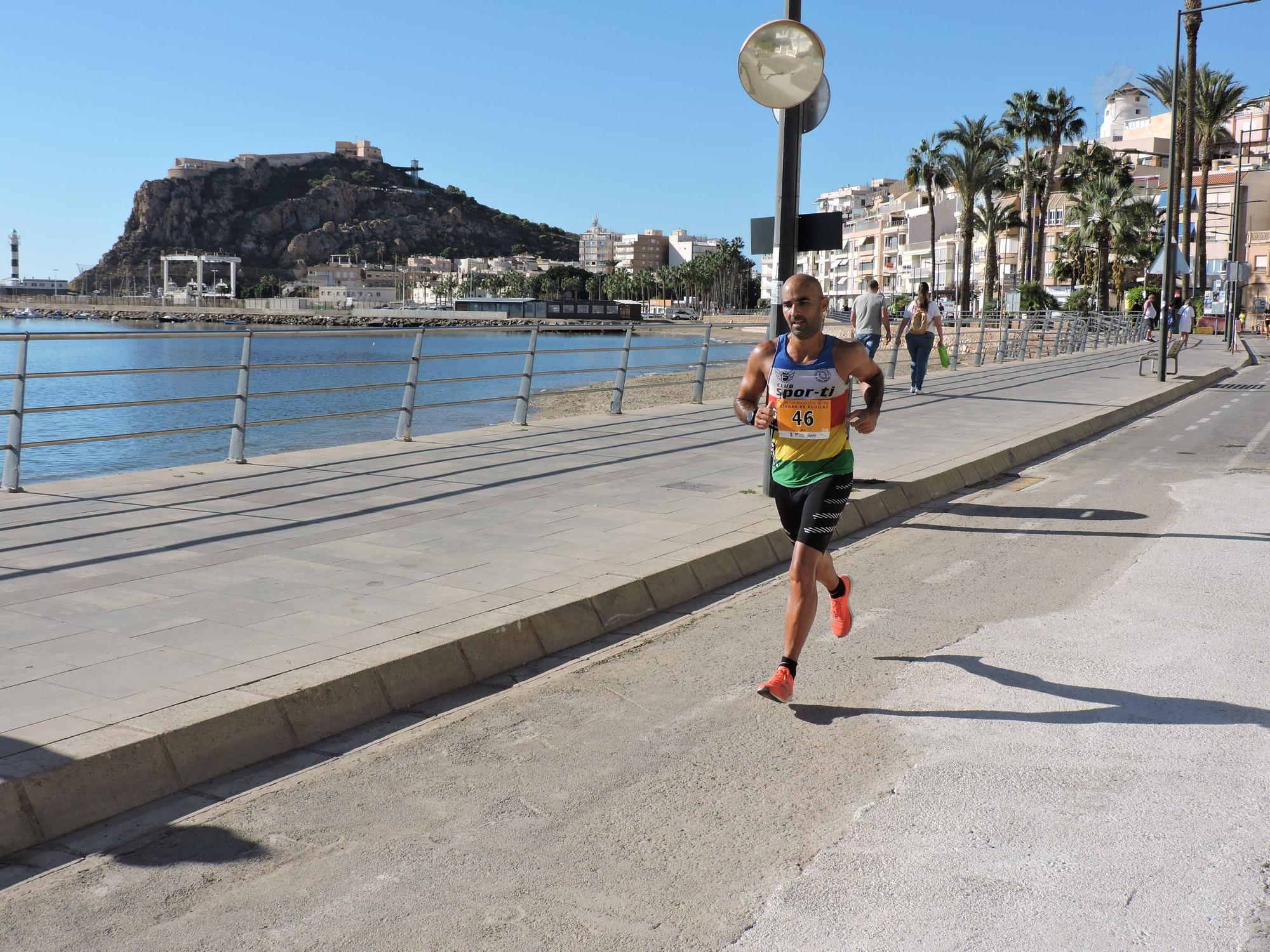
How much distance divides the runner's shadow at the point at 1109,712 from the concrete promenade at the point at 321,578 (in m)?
1.62

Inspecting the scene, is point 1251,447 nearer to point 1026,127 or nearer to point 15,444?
point 15,444

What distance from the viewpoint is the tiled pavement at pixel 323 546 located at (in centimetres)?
500

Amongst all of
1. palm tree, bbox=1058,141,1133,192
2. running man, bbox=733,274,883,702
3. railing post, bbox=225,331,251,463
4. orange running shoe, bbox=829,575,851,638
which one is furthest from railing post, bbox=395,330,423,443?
palm tree, bbox=1058,141,1133,192

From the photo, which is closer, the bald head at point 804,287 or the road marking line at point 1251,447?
the bald head at point 804,287

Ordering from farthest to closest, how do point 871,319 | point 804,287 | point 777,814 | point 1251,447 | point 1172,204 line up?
1. point 1172,204
2. point 871,319
3. point 1251,447
4. point 804,287
5. point 777,814

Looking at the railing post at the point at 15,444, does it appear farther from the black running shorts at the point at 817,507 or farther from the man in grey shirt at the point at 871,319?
the man in grey shirt at the point at 871,319

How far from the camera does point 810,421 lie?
517 centimetres

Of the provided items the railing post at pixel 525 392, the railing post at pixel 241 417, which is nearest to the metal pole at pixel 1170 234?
the railing post at pixel 525 392

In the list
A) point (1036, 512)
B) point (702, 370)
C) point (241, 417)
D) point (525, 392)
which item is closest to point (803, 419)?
point (1036, 512)

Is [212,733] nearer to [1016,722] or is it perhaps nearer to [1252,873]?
[1016,722]

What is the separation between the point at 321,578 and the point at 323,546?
86 cm

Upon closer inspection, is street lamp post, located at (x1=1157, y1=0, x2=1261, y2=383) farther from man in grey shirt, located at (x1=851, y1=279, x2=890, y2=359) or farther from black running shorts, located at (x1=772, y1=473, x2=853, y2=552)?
black running shorts, located at (x1=772, y1=473, x2=853, y2=552)

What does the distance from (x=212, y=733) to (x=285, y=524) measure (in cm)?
392

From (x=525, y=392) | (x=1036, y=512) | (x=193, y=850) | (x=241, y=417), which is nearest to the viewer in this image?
(x=193, y=850)
